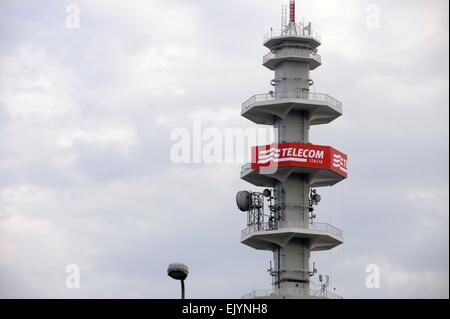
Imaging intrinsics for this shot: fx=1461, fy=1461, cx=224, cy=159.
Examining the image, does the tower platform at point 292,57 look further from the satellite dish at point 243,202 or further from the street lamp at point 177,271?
the street lamp at point 177,271

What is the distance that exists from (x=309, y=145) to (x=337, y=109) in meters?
7.69

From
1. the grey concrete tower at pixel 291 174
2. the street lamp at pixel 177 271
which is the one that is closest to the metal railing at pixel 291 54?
the grey concrete tower at pixel 291 174

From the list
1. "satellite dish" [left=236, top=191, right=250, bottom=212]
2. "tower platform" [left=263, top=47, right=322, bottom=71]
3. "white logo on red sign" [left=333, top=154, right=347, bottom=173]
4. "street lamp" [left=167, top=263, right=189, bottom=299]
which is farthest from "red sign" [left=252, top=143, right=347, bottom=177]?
"street lamp" [left=167, top=263, right=189, bottom=299]

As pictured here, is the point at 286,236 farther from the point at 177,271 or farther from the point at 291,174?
the point at 177,271

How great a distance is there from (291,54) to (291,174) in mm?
15045

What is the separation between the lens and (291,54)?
579 feet

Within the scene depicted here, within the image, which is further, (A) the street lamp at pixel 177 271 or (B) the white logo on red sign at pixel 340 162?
(B) the white logo on red sign at pixel 340 162

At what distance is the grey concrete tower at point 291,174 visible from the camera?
6654 inches

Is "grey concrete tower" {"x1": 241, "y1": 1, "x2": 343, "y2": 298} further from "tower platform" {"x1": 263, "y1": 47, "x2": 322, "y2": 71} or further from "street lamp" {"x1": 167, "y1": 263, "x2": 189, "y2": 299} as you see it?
"street lamp" {"x1": 167, "y1": 263, "x2": 189, "y2": 299}

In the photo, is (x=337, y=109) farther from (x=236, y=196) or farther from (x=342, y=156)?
(x=236, y=196)
